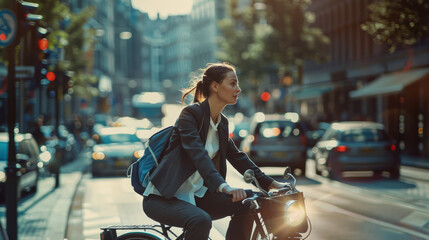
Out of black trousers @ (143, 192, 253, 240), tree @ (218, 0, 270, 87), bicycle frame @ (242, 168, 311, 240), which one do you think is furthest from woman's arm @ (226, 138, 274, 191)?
tree @ (218, 0, 270, 87)

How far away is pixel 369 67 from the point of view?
40.5 meters

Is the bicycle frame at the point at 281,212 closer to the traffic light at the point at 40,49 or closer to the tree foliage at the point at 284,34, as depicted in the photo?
the traffic light at the point at 40,49

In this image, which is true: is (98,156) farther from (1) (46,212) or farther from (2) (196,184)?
(2) (196,184)

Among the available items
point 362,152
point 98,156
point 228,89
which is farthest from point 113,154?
point 228,89

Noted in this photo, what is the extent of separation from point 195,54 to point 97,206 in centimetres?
12345

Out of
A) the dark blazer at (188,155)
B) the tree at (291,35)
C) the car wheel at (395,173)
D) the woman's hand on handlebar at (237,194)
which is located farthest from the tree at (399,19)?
the tree at (291,35)

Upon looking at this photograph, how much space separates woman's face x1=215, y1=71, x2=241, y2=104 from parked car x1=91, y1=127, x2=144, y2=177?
1632 cm

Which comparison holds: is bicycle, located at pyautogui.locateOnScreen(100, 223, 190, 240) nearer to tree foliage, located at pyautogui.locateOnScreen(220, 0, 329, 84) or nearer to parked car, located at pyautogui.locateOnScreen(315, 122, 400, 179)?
parked car, located at pyautogui.locateOnScreen(315, 122, 400, 179)

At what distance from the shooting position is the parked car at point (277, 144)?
20.6 metres

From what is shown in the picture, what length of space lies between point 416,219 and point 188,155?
284 inches

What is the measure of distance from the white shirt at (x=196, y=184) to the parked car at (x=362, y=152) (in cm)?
1432

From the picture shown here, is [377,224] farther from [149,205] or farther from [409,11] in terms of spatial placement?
[409,11]

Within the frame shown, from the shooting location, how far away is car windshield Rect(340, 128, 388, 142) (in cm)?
1903

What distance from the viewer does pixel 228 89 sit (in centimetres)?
479
